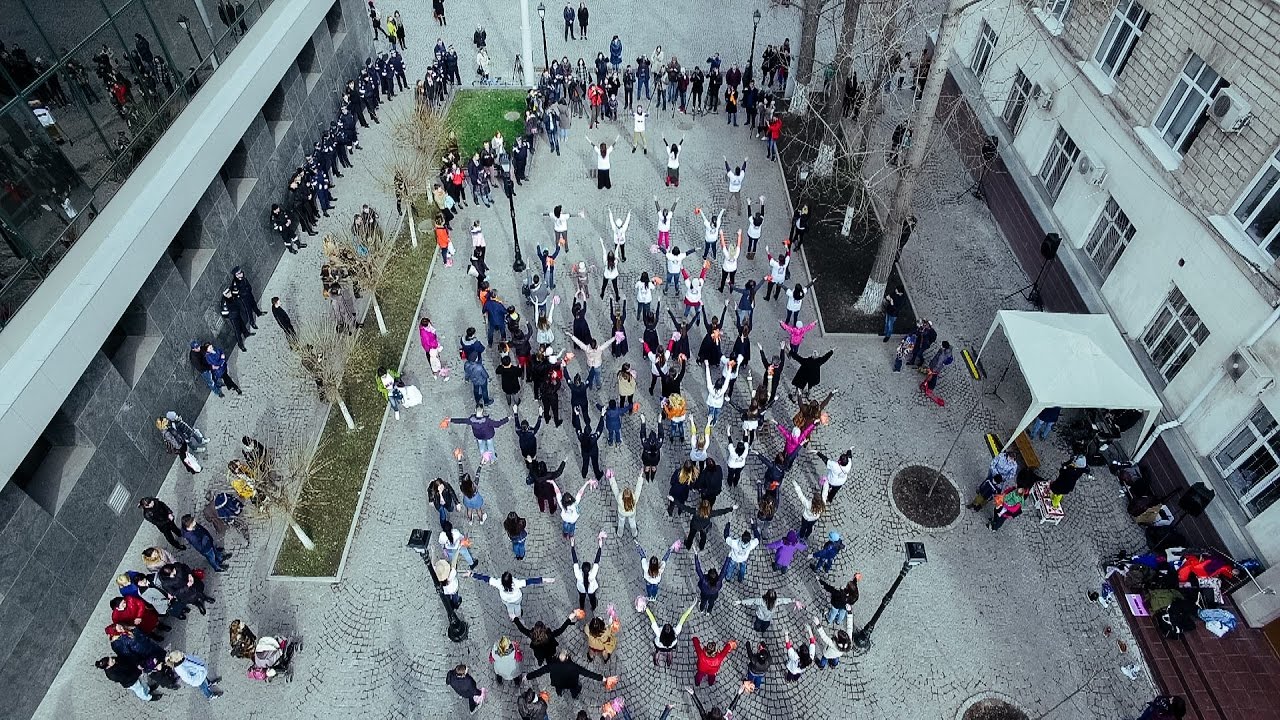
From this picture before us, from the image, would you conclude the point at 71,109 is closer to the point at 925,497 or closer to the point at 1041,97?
the point at 925,497

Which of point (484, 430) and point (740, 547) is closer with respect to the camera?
point (740, 547)

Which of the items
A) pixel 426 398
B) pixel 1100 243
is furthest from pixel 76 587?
pixel 1100 243

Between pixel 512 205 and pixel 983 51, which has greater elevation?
pixel 983 51

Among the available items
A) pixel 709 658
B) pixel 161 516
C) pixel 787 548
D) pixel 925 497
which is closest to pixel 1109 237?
pixel 925 497

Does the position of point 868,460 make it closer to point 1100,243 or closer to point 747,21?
point 1100,243

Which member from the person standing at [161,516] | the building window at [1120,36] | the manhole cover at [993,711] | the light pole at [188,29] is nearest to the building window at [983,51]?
the building window at [1120,36]
